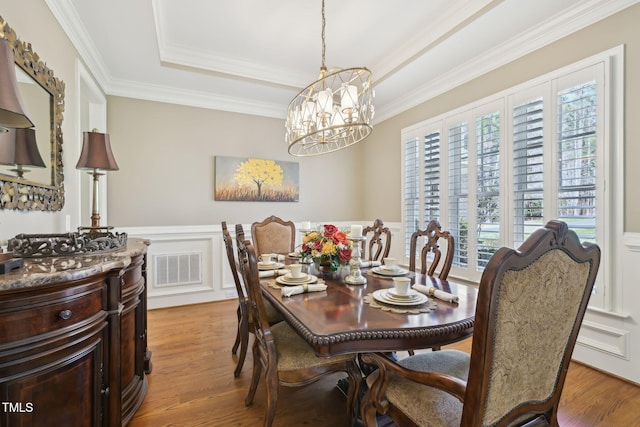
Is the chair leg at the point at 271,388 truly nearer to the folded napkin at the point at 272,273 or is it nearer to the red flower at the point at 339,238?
the folded napkin at the point at 272,273

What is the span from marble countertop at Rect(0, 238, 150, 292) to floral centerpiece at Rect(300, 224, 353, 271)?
41.5 inches

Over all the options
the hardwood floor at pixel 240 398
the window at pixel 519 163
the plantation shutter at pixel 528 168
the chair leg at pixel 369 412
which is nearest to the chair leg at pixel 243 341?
the hardwood floor at pixel 240 398

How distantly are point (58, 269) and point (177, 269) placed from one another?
2723 millimetres

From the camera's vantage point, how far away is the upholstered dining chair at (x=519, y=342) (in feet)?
2.54

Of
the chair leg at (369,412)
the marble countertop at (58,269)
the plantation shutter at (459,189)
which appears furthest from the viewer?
the plantation shutter at (459,189)

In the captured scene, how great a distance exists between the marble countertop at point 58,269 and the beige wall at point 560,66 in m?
3.14

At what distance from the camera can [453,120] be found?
3.24 meters

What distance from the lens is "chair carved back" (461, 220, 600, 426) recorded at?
0.77m

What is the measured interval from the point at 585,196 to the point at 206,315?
370 centimetres

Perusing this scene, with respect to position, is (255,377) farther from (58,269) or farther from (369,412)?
(58,269)

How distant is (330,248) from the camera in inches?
75.0

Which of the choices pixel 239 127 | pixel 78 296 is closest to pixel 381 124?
pixel 239 127

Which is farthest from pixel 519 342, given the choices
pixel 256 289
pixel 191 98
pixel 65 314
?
pixel 191 98

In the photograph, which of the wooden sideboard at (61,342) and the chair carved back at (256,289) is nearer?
the wooden sideboard at (61,342)
